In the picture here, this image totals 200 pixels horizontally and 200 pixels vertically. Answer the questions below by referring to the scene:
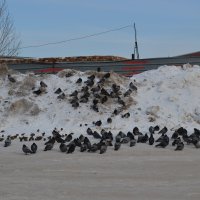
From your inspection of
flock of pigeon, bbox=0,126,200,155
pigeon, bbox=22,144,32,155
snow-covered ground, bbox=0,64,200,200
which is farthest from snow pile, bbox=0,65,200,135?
pigeon, bbox=22,144,32,155

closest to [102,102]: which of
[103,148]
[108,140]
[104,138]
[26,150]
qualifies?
[104,138]

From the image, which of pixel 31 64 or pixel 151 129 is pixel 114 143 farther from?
pixel 31 64

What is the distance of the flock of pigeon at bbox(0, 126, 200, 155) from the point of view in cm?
1066

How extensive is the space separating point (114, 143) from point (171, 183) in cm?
266

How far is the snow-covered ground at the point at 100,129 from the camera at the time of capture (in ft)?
27.6

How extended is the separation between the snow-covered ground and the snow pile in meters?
0.02

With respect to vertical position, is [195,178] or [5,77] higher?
[5,77]

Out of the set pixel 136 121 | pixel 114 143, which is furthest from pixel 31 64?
pixel 114 143

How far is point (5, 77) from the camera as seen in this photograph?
1541 cm

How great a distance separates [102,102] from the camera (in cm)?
1355

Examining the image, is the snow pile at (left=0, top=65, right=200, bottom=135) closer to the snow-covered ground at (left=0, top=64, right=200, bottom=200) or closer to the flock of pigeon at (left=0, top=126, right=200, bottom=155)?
the snow-covered ground at (left=0, top=64, right=200, bottom=200)

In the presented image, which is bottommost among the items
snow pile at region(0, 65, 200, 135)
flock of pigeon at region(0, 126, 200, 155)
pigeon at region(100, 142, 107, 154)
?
pigeon at region(100, 142, 107, 154)

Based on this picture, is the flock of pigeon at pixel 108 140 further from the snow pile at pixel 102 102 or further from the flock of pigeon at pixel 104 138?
the snow pile at pixel 102 102

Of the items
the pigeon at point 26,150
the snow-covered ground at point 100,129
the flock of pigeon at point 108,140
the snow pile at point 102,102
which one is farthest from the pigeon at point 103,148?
the snow pile at point 102,102
